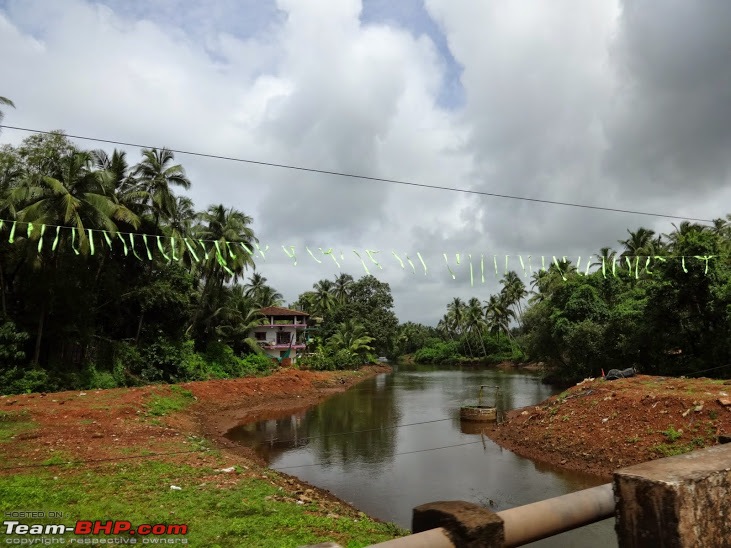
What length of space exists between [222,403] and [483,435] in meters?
15.1

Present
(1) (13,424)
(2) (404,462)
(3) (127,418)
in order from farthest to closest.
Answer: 1. (3) (127,418)
2. (2) (404,462)
3. (1) (13,424)

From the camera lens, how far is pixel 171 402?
23.1 meters

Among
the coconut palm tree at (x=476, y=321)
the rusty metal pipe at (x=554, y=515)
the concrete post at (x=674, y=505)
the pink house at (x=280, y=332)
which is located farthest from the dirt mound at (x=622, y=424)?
the coconut palm tree at (x=476, y=321)

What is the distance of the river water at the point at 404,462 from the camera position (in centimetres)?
1227

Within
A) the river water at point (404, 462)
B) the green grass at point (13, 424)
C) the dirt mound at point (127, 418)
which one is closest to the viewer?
the river water at point (404, 462)

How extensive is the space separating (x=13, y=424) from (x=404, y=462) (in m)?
12.9

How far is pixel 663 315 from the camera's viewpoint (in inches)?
1079

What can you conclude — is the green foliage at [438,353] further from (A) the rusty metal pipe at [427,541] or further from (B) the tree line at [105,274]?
(A) the rusty metal pipe at [427,541]

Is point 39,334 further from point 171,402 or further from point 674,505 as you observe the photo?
point 674,505

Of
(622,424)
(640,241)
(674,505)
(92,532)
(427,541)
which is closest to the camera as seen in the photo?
(427,541)

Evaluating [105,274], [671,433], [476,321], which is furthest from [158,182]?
[476,321]

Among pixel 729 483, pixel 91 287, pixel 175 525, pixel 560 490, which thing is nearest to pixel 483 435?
pixel 560 490

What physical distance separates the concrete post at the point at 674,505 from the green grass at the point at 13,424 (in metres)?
16.3

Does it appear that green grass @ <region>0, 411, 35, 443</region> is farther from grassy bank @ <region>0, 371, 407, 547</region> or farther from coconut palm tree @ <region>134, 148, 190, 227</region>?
coconut palm tree @ <region>134, 148, 190, 227</region>
